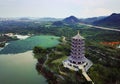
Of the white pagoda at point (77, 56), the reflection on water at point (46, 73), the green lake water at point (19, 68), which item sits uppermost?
the white pagoda at point (77, 56)

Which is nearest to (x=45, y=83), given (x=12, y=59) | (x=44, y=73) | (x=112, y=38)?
(x=44, y=73)

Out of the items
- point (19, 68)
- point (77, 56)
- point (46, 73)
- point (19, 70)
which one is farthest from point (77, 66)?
point (19, 68)

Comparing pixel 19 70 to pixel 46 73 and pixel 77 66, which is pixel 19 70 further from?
pixel 77 66

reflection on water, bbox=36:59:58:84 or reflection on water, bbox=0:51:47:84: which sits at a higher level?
reflection on water, bbox=36:59:58:84

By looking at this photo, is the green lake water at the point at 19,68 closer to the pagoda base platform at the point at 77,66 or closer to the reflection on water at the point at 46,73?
the reflection on water at the point at 46,73

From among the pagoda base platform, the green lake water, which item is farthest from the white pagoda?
the green lake water

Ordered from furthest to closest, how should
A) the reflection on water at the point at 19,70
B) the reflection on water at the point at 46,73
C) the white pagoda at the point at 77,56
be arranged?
the white pagoda at the point at 77,56 < the reflection on water at the point at 19,70 < the reflection on water at the point at 46,73

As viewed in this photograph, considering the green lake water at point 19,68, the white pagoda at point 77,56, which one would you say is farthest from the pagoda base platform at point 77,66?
the green lake water at point 19,68

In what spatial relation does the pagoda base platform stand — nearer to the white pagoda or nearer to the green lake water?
the white pagoda
